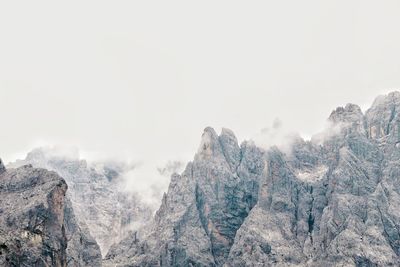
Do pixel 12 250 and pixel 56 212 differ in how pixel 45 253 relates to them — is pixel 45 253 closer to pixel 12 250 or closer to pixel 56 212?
pixel 56 212

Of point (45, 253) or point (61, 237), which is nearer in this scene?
point (45, 253)

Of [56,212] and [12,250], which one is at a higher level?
[56,212]

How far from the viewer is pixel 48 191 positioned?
199 metres

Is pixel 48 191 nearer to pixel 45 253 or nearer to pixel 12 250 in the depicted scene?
pixel 45 253

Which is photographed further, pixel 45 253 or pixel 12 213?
pixel 12 213

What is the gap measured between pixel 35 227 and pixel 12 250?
1530 inches

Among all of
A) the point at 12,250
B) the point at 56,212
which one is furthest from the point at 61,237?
the point at 12,250

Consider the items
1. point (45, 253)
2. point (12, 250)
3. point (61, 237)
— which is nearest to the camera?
point (12, 250)

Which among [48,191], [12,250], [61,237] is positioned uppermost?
[48,191]

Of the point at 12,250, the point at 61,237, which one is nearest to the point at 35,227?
the point at 61,237

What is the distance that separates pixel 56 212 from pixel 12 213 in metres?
15.3

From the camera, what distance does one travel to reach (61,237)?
192875 millimetres

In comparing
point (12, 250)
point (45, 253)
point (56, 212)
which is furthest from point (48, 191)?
point (12, 250)

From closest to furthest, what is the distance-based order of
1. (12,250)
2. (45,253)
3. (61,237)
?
(12,250), (45,253), (61,237)
